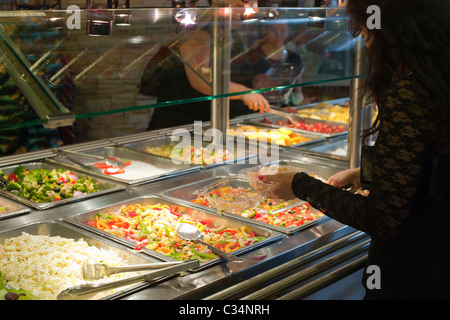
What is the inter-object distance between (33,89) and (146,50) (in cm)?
73

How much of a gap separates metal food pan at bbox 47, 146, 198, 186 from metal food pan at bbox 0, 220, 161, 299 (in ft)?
1.76

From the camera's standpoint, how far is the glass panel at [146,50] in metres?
1.89

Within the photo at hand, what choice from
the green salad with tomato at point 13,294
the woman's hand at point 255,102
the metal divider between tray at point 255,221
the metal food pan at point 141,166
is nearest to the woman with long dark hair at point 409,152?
the metal divider between tray at point 255,221

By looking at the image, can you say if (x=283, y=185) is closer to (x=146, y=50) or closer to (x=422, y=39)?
(x=422, y=39)

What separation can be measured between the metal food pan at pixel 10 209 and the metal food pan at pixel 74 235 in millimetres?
135

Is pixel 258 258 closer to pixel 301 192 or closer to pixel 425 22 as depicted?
pixel 301 192

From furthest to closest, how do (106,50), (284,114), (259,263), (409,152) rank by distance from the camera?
(284,114) < (106,50) < (259,263) < (409,152)

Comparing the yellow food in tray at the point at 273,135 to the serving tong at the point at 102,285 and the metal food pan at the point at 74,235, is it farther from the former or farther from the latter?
the serving tong at the point at 102,285

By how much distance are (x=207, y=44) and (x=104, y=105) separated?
3.45 feet

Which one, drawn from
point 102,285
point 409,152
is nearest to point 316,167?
point 409,152

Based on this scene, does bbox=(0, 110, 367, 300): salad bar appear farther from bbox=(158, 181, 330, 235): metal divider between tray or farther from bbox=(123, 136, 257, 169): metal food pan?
bbox=(123, 136, 257, 169): metal food pan

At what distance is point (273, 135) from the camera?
360 centimetres

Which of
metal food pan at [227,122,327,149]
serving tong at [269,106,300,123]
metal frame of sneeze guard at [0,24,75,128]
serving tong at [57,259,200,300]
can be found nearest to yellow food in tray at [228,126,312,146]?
metal food pan at [227,122,327,149]

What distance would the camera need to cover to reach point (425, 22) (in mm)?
1456
